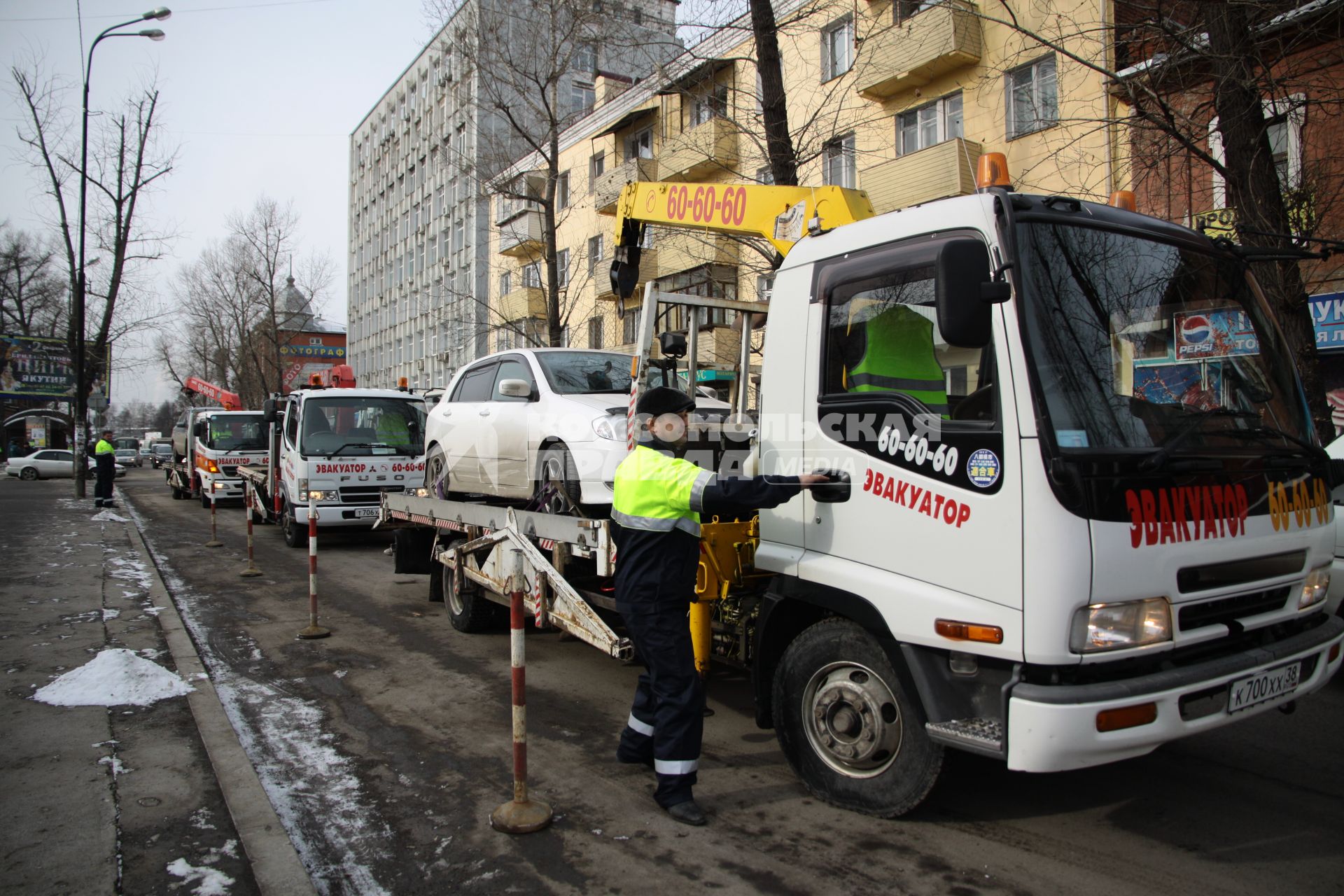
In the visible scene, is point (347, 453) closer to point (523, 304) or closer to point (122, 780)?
point (122, 780)

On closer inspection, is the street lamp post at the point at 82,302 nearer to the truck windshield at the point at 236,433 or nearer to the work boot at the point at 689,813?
the truck windshield at the point at 236,433

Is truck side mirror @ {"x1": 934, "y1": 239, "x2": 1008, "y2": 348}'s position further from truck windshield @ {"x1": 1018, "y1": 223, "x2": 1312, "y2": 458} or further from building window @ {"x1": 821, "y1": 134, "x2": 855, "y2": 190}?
building window @ {"x1": 821, "y1": 134, "x2": 855, "y2": 190}

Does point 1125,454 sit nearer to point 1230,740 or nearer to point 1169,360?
point 1169,360

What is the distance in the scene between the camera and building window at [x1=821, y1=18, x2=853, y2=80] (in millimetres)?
18266

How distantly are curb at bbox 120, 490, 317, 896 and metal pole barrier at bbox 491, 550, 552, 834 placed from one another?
79 cm

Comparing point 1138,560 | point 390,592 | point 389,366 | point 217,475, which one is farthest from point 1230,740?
point 389,366

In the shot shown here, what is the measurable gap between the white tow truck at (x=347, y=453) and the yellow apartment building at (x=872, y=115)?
3.91m

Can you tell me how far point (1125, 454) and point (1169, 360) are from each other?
621 millimetres

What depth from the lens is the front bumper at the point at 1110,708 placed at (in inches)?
113

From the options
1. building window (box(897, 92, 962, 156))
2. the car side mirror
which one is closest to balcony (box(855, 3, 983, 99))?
building window (box(897, 92, 962, 156))

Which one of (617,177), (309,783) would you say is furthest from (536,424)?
(617,177)

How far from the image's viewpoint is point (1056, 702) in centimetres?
287

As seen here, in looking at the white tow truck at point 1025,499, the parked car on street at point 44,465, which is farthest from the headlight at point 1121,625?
the parked car on street at point 44,465

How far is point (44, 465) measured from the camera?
3728cm
